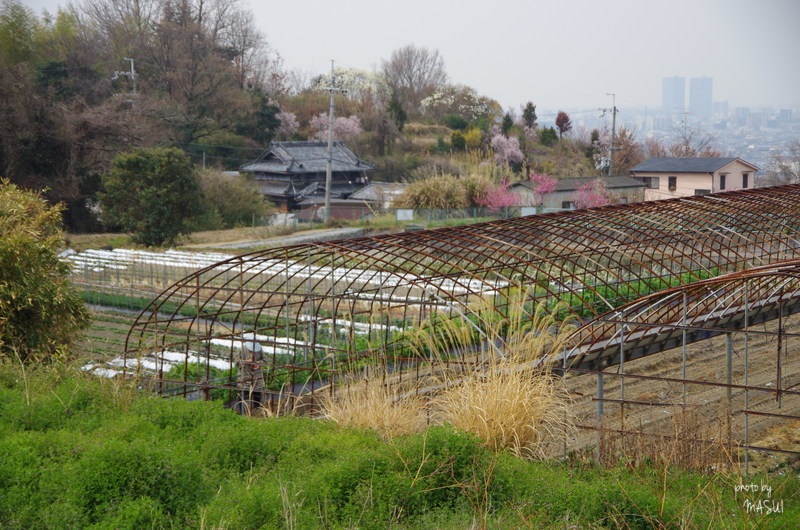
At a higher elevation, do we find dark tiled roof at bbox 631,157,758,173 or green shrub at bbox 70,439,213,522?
dark tiled roof at bbox 631,157,758,173

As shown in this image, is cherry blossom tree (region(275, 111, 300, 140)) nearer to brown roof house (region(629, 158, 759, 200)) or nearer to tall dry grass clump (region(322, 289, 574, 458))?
brown roof house (region(629, 158, 759, 200))

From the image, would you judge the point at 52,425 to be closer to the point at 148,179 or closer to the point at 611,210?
the point at 611,210

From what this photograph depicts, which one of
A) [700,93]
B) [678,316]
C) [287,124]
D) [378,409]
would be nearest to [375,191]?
[287,124]

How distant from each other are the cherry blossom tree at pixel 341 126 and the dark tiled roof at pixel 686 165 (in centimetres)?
1696

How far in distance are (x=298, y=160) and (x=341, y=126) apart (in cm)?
1005

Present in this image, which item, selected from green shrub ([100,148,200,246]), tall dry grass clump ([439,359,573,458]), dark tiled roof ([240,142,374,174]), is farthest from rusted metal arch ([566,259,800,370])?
dark tiled roof ([240,142,374,174])

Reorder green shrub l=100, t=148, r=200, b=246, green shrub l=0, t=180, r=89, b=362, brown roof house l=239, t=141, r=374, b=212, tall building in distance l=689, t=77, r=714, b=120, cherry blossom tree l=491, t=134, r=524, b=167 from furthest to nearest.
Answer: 1. tall building in distance l=689, t=77, r=714, b=120
2. cherry blossom tree l=491, t=134, r=524, b=167
3. brown roof house l=239, t=141, r=374, b=212
4. green shrub l=100, t=148, r=200, b=246
5. green shrub l=0, t=180, r=89, b=362

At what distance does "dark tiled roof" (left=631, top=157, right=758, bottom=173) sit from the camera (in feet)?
103

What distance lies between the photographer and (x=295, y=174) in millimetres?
34562

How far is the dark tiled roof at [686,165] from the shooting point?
3130 centimetres

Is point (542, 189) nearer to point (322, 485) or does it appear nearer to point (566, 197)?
point (566, 197)

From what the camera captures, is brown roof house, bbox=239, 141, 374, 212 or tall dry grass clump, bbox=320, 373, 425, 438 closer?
tall dry grass clump, bbox=320, 373, 425, 438

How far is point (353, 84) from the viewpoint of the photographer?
6625cm

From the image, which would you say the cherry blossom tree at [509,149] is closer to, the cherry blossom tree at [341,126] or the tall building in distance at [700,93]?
the cherry blossom tree at [341,126]
